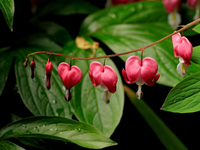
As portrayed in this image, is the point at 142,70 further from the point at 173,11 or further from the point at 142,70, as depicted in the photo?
the point at 173,11

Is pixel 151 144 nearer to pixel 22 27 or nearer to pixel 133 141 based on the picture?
pixel 133 141

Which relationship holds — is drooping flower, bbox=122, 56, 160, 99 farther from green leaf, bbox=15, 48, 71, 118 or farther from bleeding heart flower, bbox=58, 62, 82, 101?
green leaf, bbox=15, 48, 71, 118

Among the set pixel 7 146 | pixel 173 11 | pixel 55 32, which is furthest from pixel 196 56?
pixel 55 32

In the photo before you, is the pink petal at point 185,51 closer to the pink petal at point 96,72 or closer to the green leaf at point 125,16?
the pink petal at point 96,72

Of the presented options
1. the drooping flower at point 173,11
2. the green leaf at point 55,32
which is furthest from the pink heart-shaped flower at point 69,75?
the drooping flower at point 173,11

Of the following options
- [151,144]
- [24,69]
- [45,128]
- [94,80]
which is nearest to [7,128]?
[45,128]

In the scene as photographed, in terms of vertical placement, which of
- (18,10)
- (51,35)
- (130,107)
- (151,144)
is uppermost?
(18,10)
